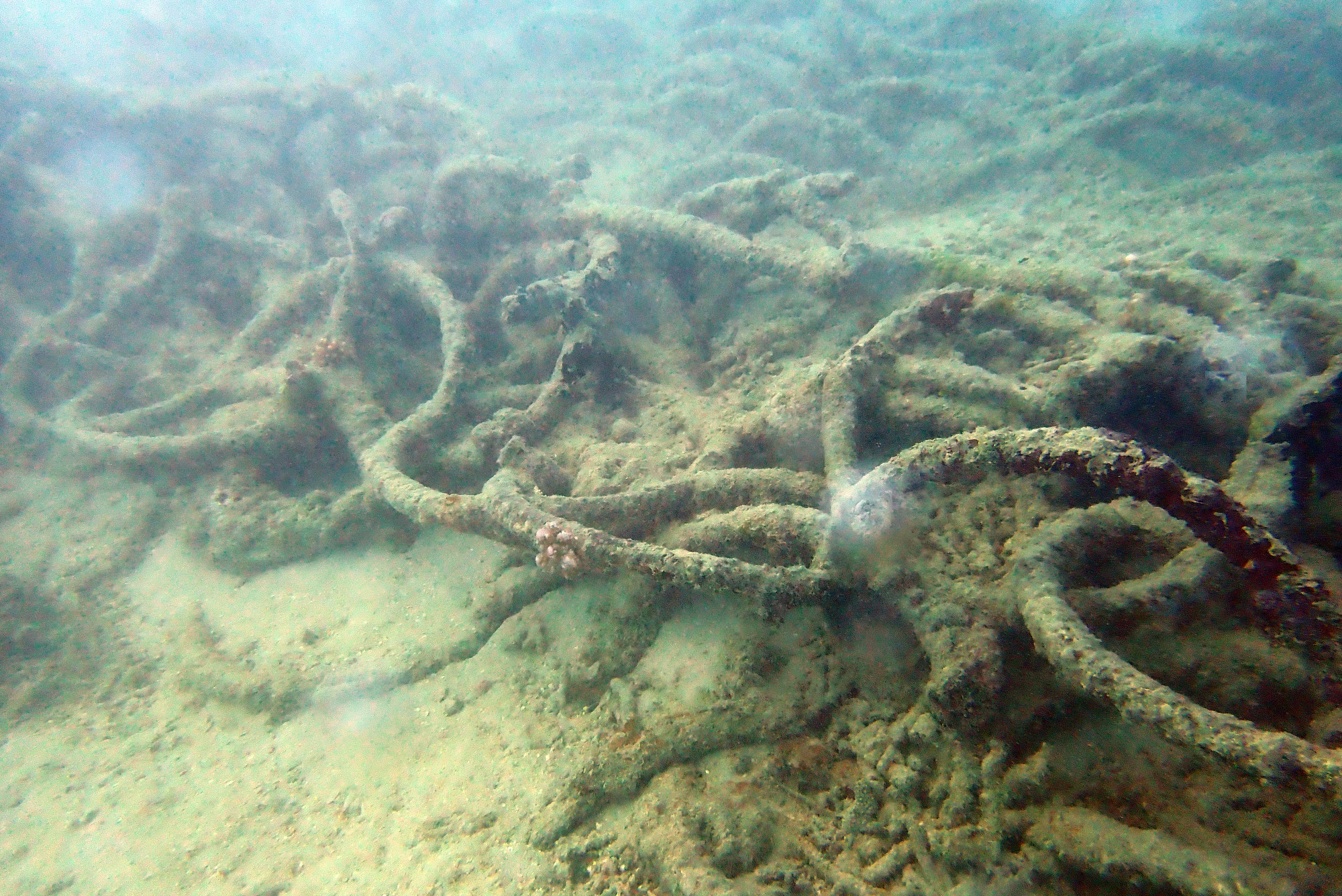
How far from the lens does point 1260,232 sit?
6.33 meters

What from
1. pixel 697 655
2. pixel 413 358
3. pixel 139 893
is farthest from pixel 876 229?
pixel 139 893

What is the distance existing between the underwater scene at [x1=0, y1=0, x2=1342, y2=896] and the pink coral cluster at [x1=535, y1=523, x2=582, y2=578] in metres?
0.05

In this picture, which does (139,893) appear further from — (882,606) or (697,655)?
(882,606)

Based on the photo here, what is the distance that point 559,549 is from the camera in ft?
10.4

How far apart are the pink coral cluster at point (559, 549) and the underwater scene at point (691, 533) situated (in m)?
0.05

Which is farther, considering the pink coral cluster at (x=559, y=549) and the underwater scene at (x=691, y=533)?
the pink coral cluster at (x=559, y=549)

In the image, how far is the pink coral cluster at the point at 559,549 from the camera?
10.2 ft

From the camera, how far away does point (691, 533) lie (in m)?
3.25

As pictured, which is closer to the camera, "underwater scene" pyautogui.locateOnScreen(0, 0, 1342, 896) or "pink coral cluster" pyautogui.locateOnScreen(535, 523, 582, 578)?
"underwater scene" pyautogui.locateOnScreen(0, 0, 1342, 896)

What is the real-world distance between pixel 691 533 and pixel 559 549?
0.76 meters

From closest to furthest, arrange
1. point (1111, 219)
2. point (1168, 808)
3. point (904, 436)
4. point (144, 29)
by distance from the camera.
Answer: point (1168, 808)
point (904, 436)
point (1111, 219)
point (144, 29)

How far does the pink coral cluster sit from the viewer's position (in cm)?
311

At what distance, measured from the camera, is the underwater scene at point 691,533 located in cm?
211

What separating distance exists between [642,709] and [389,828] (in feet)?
4.54
